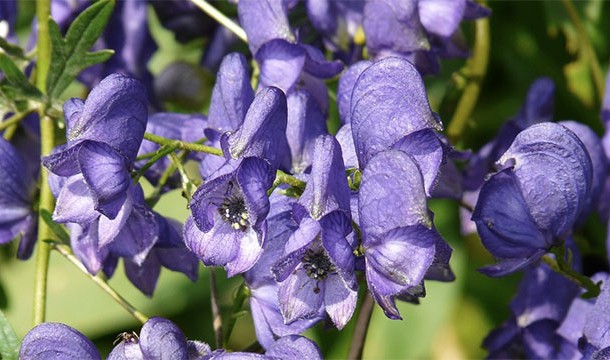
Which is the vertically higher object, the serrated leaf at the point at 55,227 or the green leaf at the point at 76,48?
the green leaf at the point at 76,48

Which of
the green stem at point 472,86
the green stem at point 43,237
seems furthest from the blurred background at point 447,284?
the green stem at point 43,237

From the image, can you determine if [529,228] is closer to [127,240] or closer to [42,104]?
[127,240]

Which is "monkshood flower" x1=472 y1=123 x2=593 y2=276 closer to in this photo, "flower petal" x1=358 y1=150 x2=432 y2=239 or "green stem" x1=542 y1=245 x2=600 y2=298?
"green stem" x1=542 y1=245 x2=600 y2=298

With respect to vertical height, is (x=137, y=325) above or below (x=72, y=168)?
below

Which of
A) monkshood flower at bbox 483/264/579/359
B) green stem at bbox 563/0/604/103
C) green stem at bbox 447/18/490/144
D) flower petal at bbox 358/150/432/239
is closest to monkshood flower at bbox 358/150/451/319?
flower petal at bbox 358/150/432/239

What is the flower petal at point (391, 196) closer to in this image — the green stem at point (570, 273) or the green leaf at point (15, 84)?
the green stem at point (570, 273)

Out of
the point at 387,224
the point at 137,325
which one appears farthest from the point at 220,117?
the point at 137,325

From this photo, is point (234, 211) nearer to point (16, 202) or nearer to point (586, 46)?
point (16, 202)
